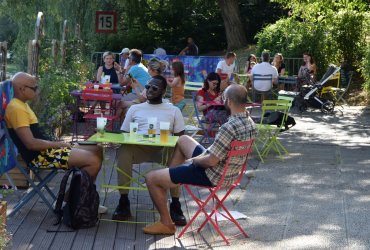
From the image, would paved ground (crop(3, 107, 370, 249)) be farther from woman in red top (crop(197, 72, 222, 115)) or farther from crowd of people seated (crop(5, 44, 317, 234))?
woman in red top (crop(197, 72, 222, 115))

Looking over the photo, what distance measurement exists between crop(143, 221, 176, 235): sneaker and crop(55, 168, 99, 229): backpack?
501 millimetres

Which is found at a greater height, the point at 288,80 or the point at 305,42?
the point at 305,42

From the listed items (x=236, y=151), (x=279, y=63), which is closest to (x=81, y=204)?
(x=236, y=151)

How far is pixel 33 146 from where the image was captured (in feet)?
23.6

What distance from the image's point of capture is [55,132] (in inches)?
458

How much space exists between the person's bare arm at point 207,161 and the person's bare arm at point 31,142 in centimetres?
137

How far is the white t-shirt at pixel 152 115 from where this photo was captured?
25.8 feet

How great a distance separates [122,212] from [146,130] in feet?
2.90

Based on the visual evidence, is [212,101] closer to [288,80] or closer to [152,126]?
[152,126]

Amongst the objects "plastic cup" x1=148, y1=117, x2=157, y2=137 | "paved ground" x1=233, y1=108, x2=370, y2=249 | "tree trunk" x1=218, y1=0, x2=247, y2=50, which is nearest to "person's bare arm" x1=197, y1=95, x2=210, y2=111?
"paved ground" x1=233, y1=108, x2=370, y2=249

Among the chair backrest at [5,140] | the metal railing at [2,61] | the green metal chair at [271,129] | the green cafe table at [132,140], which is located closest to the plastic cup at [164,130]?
the green cafe table at [132,140]

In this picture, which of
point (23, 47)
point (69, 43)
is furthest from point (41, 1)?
point (69, 43)

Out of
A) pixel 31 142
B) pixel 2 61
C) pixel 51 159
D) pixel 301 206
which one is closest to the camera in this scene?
pixel 31 142

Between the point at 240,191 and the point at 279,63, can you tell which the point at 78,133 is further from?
the point at 279,63
